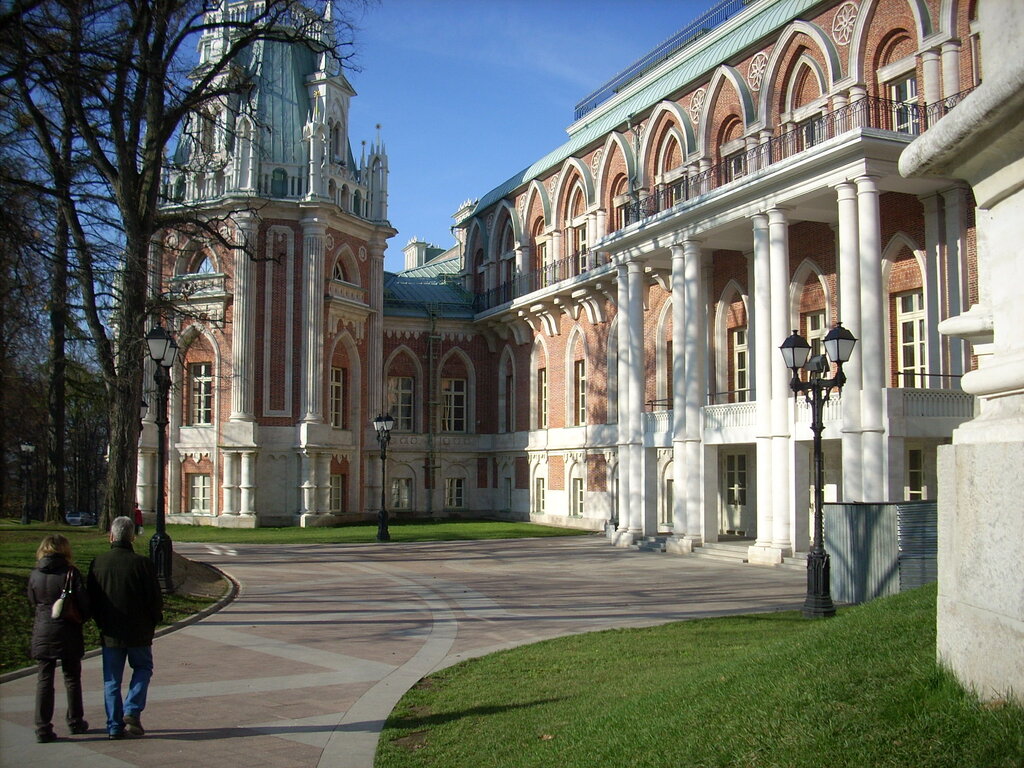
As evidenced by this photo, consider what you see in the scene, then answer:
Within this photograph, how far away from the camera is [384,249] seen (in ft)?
133

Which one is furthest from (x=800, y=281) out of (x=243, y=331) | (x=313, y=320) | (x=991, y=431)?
(x=991, y=431)

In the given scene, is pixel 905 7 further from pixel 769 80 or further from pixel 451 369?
pixel 451 369

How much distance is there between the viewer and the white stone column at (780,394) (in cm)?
2169

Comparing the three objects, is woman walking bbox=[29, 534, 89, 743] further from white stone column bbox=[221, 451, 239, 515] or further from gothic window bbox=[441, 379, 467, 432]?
gothic window bbox=[441, 379, 467, 432]

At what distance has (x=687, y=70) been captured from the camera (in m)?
30.2

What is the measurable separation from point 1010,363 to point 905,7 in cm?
2078

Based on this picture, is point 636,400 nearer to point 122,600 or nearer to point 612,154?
point 612,154

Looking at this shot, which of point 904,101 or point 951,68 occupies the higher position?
point 951,68

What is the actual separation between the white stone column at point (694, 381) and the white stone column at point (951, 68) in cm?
694

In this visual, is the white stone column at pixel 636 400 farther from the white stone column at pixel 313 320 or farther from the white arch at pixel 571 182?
the white stone column at pixel 313 320

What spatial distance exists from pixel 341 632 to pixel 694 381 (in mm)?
14894

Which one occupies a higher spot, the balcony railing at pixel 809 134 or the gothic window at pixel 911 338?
the balcony railing at pixel 809 134

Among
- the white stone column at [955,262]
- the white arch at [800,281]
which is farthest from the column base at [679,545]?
the white stone column at [955,262]

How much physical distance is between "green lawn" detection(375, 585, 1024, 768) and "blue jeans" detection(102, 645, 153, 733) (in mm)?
1840
